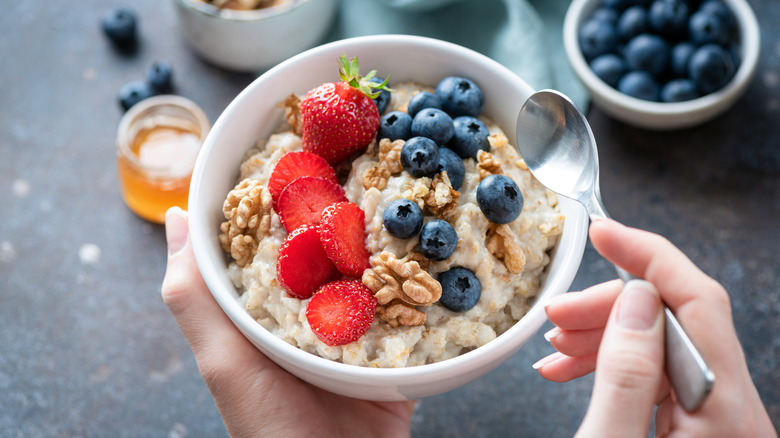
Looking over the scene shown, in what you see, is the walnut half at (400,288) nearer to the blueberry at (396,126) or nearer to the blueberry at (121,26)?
the blueberry at (396,126)

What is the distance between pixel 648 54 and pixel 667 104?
202mm

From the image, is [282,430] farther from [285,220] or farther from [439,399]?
→ [439,399]

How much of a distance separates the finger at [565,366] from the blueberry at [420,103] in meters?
0.64

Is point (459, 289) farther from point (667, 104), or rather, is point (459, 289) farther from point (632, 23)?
point (632, 23)

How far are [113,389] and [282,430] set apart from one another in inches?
36.2

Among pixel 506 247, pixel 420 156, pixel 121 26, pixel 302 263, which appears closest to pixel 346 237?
pixel 302 263

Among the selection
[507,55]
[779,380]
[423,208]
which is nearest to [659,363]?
[423,208]

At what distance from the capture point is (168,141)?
2459 millimetres

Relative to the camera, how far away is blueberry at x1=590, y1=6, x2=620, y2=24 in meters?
2.47

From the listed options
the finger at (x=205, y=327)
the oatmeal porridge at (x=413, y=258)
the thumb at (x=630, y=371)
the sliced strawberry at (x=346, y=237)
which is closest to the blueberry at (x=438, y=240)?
the oatmeal porridge at (x=413, y=258)

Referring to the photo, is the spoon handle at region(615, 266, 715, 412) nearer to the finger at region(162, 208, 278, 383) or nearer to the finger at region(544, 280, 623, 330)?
the finger at region(544, 280, 623, 330)

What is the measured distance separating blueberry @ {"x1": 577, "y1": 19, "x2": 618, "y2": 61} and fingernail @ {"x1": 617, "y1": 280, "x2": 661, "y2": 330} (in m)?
1.53

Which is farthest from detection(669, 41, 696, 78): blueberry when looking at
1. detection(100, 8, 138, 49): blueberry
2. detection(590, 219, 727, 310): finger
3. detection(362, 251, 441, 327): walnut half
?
detection(100, 8, 138, 49): blueberry

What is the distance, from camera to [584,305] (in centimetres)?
131
